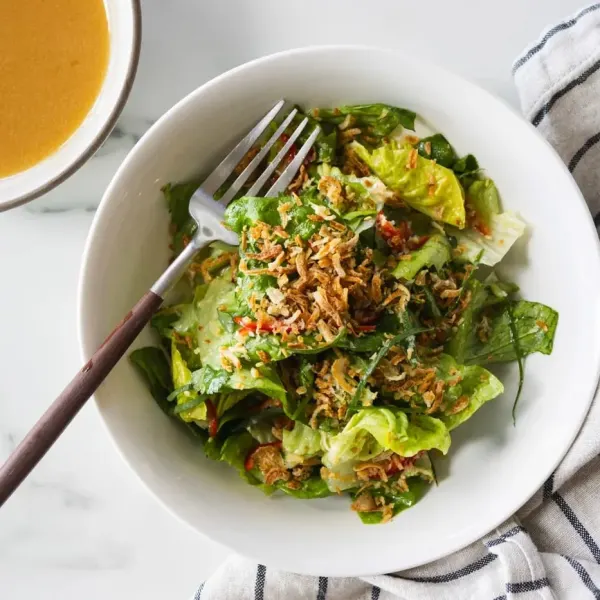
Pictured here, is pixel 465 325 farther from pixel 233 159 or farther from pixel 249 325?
pixel 233 159

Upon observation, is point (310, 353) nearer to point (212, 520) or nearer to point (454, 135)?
point (212, 520)

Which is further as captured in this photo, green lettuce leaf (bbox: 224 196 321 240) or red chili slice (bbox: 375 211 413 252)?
red chili slice (bbox: 375 211 413 252)

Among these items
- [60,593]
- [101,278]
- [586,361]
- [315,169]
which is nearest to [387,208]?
[315,169]

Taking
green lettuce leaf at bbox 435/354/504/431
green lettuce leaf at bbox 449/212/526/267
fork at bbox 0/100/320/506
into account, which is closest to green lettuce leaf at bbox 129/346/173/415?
fork at bbox 0/100/320/506

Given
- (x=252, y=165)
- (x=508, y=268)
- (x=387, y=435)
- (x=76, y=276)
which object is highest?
(x=508, y=268)

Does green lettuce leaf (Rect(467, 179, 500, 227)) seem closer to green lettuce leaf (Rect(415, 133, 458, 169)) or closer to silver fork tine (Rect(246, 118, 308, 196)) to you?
green lettuce leaf (Rect(415, 133, 458, 169))

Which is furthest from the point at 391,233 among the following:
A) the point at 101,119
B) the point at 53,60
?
the point at 53,60
